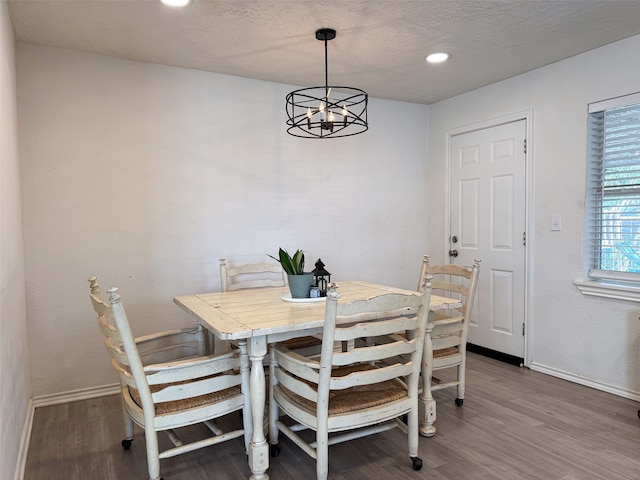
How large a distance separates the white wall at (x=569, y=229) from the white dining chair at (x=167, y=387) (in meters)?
2.45

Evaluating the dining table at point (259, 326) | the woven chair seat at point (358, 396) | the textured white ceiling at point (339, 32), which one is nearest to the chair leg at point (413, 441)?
the woven chair seat at point (358, 396)

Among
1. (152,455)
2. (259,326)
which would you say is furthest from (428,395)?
(152,455)

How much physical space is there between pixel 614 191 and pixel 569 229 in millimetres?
381

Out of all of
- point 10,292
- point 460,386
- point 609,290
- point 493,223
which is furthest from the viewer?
point 493,223

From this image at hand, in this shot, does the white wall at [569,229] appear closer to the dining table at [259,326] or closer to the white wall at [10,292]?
the dining table at [259,326]

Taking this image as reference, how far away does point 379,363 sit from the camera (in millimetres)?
3229

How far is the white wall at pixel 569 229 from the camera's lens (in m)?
2.88

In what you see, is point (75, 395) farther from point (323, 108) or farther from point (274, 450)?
point (323, 108)

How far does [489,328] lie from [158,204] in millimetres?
2925

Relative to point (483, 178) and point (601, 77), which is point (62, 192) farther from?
point (601, 77)

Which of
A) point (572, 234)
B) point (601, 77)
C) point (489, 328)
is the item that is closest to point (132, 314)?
point (489, 328)

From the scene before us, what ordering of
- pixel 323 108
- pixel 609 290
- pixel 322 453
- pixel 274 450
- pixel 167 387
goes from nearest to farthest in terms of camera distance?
pixel 322 453, pixel 167 387, pixel 274 450, pixel 323 108, pixel 609 290

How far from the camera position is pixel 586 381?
3084 millimetres

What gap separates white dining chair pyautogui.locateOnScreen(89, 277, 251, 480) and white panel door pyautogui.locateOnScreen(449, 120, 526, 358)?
2488 mm
